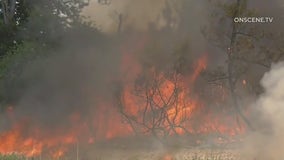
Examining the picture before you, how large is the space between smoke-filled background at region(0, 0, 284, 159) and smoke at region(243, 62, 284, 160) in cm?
27

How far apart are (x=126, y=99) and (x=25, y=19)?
21.7 ft

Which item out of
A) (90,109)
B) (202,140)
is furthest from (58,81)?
(202,140)

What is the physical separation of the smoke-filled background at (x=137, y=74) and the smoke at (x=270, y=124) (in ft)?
0.90

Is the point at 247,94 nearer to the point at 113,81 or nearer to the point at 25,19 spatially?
the point at 113,81

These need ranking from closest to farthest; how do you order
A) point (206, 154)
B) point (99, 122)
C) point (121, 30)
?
point (206, 154), point (99, 122), point (121, 30)

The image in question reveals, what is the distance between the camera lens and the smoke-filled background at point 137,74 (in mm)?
17359

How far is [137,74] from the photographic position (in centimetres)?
1900

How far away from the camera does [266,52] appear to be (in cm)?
1712

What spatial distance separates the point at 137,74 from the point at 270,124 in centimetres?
644
